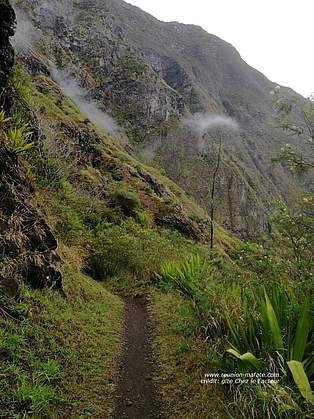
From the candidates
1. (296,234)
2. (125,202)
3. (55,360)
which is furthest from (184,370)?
(125,202)

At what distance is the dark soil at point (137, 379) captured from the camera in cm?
552

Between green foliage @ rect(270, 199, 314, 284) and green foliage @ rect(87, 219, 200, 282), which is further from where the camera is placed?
green foliage @ rect(87, 219, 200, 282)

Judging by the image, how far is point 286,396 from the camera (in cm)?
421

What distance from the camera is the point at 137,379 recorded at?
6484mm

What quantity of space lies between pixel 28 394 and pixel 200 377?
8.31 ft

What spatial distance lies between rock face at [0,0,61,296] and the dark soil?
6.36 feet

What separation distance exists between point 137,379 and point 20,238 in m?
3.15

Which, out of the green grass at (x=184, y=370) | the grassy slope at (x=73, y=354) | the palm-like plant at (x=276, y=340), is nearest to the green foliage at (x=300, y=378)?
the palm-like plant at (x=276, y=340)

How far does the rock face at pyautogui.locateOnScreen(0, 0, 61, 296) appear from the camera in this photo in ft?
22.5

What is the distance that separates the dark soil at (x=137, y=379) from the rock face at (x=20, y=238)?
194 centimetres

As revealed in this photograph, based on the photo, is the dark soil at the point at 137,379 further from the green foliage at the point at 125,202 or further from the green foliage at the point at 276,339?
the green foliage at the point at 125,202

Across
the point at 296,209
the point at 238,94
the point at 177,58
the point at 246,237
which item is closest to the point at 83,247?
the point at 296,209

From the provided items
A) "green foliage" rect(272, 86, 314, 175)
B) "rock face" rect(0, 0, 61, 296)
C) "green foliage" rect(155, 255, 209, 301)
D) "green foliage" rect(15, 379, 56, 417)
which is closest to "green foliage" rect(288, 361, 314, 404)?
"green foliage" rect(15, 379, 56, 417)

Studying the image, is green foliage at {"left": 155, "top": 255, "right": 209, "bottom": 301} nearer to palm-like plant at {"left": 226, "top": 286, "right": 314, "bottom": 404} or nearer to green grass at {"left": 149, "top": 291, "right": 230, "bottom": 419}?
green grass at {"left": 149, "top": 291, "right": 230, "bottom": 419}
